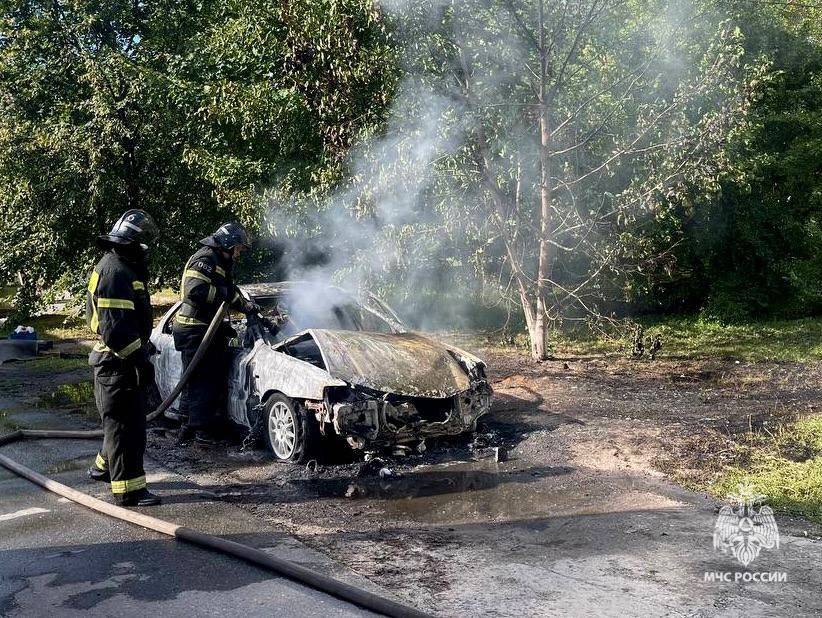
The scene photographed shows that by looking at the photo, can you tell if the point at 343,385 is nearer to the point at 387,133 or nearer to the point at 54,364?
the point at 387,133

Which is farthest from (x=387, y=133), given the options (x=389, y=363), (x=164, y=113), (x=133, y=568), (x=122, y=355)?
(x=133, y=568)

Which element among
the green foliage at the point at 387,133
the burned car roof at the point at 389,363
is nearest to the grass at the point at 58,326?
the green foliage at the point at 387,133

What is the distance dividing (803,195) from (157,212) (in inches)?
476

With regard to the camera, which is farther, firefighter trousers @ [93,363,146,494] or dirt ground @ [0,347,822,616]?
firefighter trousers @ [93,363,146,494]

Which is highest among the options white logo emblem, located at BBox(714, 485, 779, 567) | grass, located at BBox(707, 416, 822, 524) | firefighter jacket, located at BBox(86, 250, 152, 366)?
firefighter jacket, located at BBox(86, 250, 152, 366)

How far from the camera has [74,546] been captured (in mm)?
5148

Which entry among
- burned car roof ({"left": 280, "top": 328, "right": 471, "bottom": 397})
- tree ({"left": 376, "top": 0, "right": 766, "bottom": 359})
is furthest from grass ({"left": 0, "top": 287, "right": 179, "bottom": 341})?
burned car roof ({"left": 280, "top": 328, "right": 471, "bottom": 397})

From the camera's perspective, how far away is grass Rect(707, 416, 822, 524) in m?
5.69

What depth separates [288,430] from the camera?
7027 mm

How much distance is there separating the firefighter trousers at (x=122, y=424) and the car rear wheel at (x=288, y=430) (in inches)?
49.4

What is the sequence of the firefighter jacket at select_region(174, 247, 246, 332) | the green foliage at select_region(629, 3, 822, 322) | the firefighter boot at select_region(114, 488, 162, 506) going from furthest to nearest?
the green foliage at select_region(629, 3, 822, 322) → the firefighter jacket at select_region(174, 247, 246, 332) → the firefighter boot at select_region(114, 488, 162, 506)

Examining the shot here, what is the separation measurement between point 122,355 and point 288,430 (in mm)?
1592

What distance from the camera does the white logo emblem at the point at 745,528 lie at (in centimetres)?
487

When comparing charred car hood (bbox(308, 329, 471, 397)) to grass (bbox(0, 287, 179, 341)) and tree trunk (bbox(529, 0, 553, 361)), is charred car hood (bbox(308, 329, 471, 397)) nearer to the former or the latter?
tree trunk (bbox(529, 0, 553, 361))
